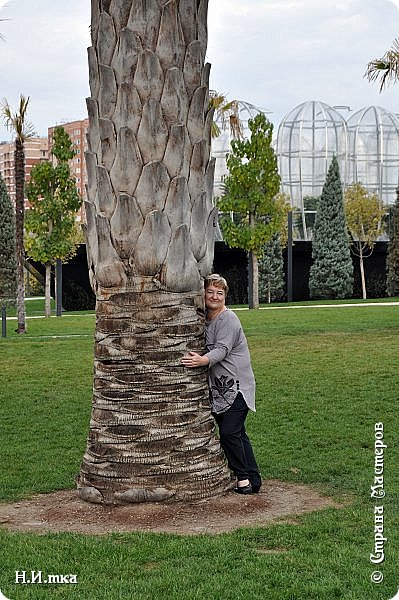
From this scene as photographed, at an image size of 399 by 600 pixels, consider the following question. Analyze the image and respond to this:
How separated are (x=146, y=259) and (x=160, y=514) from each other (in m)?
1.67

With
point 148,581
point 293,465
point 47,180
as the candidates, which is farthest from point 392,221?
point 148,581

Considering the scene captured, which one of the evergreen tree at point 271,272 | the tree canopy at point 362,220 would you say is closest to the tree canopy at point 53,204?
the evergreen tree at point 271,272

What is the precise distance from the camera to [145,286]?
5734mm

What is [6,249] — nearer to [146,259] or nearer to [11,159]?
[146,259]

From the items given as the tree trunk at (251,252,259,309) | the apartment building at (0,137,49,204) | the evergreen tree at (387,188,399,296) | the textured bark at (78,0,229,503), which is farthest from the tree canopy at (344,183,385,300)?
the textured bark at (78,0,229,503)

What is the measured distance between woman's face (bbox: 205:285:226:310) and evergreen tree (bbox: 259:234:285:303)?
3311cm

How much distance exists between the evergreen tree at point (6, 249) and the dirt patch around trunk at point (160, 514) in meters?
34.1

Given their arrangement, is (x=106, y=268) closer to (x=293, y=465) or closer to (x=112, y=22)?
(x=112, y=22)

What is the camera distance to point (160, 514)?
18.4 feet

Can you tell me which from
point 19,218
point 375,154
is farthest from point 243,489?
point 375,154

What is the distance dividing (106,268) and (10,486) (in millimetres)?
2156

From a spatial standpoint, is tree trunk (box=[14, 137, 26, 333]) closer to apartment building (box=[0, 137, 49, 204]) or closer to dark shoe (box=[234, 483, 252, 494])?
dark shoe (box=[234, 483, 252, 494])

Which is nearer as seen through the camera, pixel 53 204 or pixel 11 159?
pixel 53 204

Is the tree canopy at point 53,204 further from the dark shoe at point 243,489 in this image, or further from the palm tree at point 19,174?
the dark shoe at point 243,489
